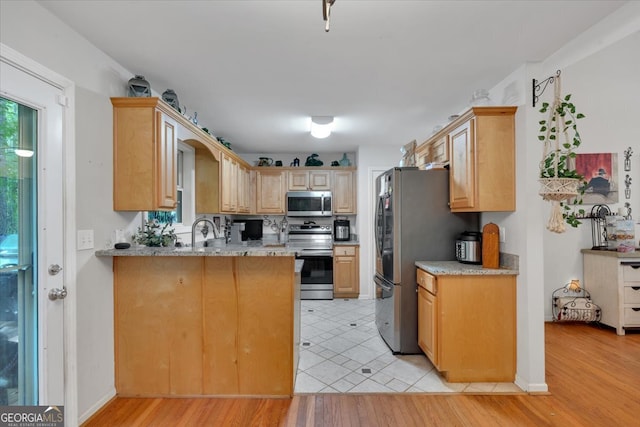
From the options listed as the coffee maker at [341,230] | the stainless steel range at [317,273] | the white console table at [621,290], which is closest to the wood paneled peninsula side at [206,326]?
the stainless steel range at [317,273]

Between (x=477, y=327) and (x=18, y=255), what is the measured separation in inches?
117

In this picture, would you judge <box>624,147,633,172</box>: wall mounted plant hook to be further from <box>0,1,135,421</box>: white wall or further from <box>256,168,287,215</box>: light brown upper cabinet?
<box>0,1,135,421</box>: white wall

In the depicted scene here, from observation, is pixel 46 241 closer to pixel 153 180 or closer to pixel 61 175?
pixel 61 175

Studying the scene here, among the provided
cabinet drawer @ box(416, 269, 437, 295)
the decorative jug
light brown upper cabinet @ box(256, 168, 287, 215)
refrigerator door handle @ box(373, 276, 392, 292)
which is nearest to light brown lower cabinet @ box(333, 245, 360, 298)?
light brown upper cabinet @ box(256, 168, 287, 215)

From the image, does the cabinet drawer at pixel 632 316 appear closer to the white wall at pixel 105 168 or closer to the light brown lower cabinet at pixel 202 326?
the white wall at pixel 105 168

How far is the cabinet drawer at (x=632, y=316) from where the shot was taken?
129 inches

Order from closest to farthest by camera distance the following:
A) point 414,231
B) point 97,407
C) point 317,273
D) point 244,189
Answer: point 97,407, point 414,231, point 244,189, point 317,273

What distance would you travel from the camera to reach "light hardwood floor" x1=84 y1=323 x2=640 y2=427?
1.88m

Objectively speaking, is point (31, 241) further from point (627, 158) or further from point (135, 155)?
point (627, 158)

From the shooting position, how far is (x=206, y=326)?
2176 mm

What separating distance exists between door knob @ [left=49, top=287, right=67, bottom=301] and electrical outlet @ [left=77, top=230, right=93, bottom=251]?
0.83ft

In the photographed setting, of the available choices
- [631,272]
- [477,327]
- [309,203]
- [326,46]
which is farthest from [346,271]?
[326,46]

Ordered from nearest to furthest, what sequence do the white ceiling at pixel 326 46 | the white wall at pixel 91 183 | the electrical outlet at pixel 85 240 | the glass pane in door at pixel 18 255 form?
the glass pane in door at pixel 18 255, the white ceiling at pixel 326 46, the white wall at pixel 91 183, the electrical outlet at pixel 85 240

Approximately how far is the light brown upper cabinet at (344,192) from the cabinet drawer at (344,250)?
632 millimetres
